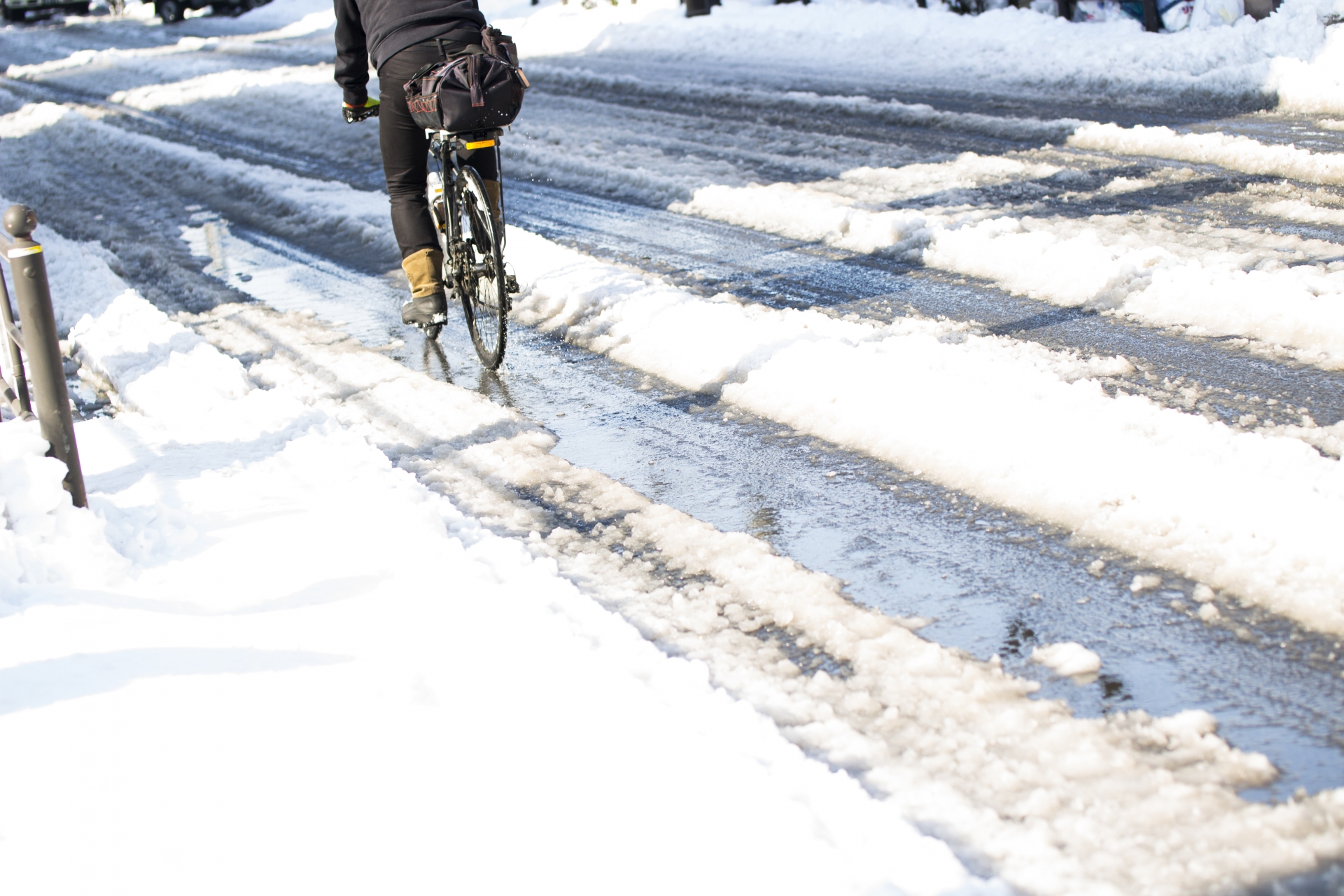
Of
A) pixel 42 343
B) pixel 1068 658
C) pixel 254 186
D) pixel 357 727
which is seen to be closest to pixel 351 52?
pixel 42 343

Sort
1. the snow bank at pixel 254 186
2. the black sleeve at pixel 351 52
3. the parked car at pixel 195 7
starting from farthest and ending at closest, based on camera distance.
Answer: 1. the parked car at pixel 195 7
2. the snow bank at pixel 254 186
3. the black sleeve at pixel 351 52

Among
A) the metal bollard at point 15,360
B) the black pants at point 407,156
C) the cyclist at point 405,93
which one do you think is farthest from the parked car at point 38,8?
the metal bollard at point 15,360

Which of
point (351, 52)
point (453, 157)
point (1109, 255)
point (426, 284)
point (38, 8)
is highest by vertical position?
point (38, 8)

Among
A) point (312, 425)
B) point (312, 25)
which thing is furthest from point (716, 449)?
→ point (312, 25)

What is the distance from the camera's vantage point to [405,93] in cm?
467

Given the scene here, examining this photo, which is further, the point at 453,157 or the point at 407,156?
the point at 453,157

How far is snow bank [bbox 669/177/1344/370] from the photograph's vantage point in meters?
4.53

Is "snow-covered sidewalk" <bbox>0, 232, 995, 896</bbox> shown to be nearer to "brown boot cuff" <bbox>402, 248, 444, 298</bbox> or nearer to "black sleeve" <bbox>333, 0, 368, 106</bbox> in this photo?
"brown boot cuff" <bbox>402, 248, 444, 298</bbox>

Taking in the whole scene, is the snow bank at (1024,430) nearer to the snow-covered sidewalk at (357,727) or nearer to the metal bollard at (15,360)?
the snow-covered sidewalk at (357,727)

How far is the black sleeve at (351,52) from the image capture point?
493 centimetres

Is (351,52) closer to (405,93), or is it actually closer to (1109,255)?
Answer: (405,93)

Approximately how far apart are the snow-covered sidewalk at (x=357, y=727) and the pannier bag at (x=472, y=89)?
5.40ft

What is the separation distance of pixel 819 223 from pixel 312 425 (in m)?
3.63

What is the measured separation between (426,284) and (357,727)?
3.01 meters
